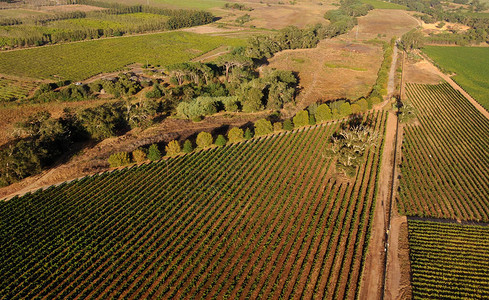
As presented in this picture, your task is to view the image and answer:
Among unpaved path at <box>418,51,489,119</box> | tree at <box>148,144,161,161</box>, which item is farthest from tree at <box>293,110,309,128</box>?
unpaved path at <box>418,51,489,119</box>

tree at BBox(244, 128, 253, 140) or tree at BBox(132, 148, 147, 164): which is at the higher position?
tree at BBox(244, 128, 253, 140)

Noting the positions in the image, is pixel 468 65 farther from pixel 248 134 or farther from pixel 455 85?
pixel 248 134

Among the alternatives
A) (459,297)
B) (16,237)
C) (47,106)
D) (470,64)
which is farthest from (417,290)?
(470,64)

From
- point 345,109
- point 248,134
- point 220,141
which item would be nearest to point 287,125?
point 248,134

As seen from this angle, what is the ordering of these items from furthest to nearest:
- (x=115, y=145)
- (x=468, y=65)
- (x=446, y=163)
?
(x=468, y=65) → (x=115, y=145) → (x=446, y=163)

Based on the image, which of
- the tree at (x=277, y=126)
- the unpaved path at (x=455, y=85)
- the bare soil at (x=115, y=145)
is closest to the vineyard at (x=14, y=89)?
the bare soil at (x=115, y=145)

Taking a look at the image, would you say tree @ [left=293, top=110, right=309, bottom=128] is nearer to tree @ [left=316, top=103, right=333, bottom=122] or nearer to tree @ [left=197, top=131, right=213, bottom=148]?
tree @ [left=316, top=103, right=333, bottom=122]
